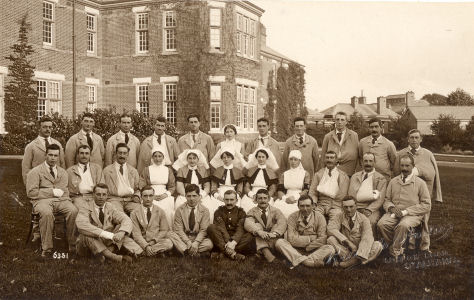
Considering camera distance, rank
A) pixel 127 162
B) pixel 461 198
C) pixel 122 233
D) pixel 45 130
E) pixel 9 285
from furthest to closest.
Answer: pixel 461 198
pixel 127 162
pixel 45 130
pixel 122 233
pixel 9 285

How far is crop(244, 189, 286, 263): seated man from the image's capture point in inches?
236

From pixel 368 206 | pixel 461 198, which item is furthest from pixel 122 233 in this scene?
pixel 461 198

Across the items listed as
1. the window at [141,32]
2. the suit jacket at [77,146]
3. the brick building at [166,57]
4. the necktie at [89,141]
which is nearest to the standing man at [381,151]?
the suit jacket at [77,146]

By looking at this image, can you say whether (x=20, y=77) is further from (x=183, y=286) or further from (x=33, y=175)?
(x=183, y=286)

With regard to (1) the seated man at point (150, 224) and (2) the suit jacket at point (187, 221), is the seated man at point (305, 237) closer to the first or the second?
(2) the suit jacket at point (187, 221)

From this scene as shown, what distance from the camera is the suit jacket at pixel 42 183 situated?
654cm

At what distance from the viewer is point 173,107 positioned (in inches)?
675

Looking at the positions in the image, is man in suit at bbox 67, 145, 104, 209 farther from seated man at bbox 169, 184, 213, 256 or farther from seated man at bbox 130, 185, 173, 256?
seated man at bbox 169, 184, 213, 256

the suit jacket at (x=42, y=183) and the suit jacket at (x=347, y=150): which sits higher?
the suit jacket at (x=347, y=150)

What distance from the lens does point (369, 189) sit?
6586 millimetres

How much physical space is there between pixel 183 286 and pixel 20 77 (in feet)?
33.9

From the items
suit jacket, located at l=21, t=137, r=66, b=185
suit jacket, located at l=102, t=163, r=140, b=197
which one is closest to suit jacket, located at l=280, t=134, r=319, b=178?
suit jacket, located at l=102, t=163, r=140, b=197

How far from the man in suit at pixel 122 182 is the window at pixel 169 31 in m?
10.6

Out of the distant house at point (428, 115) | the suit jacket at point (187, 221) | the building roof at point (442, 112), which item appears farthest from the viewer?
the distant house at point (428, 115)
